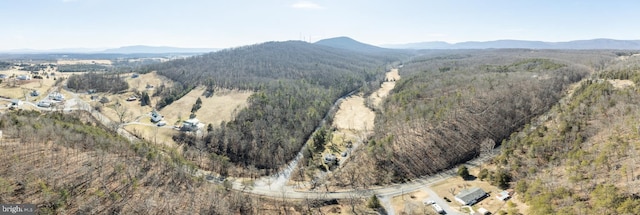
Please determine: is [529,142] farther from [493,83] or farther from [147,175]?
[147,175]

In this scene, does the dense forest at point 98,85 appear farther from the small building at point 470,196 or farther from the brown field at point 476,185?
the small building at point 470,196

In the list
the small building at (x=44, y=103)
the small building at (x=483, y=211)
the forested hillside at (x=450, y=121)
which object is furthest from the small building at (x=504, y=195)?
the small building at (x=44, y=103)

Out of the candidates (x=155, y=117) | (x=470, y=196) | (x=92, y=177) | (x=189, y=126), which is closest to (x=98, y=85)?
(x=155, y=117)

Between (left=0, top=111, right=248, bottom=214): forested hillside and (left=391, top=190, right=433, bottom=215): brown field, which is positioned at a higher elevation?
(left=0, top=111, right=248, bottom=214): forested hillside

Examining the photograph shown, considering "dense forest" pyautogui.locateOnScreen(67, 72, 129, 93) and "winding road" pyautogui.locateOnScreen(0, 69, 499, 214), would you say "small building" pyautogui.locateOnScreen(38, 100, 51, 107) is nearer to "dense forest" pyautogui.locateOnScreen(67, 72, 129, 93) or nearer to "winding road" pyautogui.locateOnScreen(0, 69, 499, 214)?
"dense forest" pyautogui.locateOnScreen(67, 72, 129, 93)

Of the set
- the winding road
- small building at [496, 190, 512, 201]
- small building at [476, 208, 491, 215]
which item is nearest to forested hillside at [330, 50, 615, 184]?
the winding road

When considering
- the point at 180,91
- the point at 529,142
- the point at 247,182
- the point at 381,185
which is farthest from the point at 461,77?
the point at 180,91
